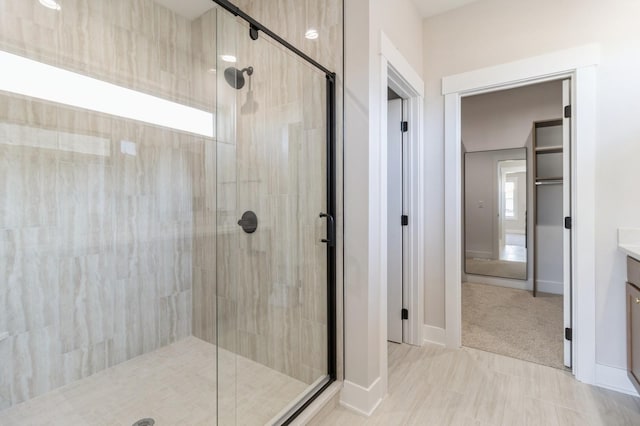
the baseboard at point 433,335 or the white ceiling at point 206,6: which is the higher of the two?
the white ceiling at point 206,6

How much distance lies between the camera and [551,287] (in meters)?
3.75

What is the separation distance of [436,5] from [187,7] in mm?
1917

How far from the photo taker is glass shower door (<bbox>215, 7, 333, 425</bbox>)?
173 cm

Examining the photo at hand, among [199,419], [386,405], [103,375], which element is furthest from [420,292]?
[103,375]

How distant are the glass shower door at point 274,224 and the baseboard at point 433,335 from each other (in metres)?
1.14

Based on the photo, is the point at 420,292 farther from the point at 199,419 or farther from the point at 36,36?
the point at 36,36

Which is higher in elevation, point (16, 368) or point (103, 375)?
point (16, 368)

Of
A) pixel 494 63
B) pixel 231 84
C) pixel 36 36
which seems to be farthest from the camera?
pixel 494 63

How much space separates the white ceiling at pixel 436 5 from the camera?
7.70 ft

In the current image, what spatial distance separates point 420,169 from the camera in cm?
250

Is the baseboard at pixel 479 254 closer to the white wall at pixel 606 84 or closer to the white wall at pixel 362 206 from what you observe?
the white wall at pixel 606 84

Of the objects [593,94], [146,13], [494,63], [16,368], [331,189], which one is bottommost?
[16,368]

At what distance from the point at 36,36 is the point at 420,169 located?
2.64 metres

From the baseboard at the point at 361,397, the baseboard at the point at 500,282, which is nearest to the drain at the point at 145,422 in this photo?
the baseboard at the point at 361,397
